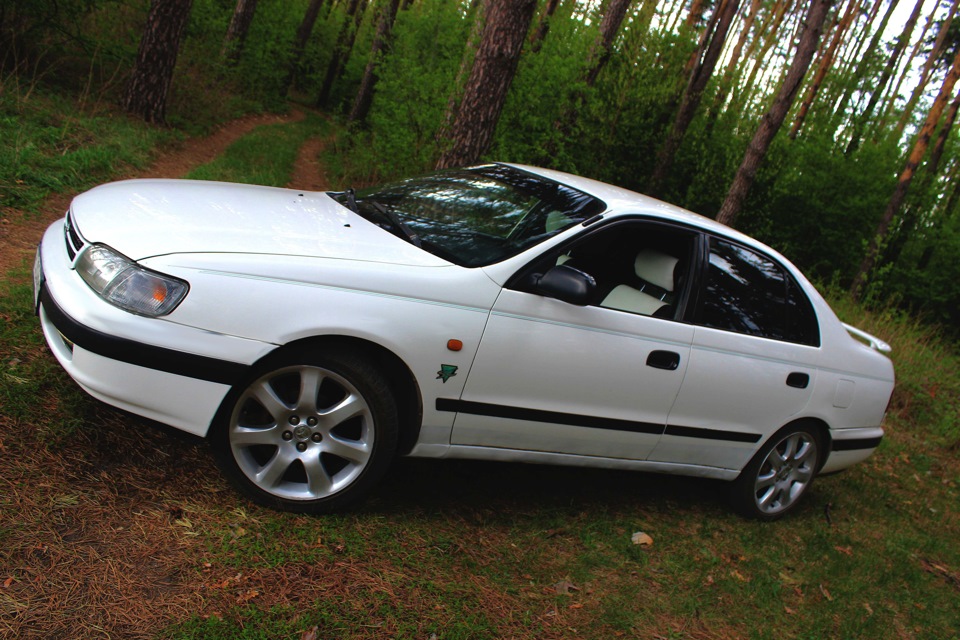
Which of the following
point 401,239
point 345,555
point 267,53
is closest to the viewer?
point 345,555

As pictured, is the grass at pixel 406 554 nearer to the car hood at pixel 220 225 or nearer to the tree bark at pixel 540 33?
the car hood at pixel 220 225

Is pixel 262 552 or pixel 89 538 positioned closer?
pixel 89 538

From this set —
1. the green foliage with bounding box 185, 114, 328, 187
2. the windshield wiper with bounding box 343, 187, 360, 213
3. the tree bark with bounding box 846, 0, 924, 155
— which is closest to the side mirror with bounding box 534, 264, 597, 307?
the windshield wiper with bounding box 343, 187, 360, 213

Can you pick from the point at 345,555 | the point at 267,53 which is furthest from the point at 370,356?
the point at 267,53

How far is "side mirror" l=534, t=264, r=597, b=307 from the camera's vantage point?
317 cm

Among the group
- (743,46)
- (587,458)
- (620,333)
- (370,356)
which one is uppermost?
(743,46)

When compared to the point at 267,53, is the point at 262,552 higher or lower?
lower

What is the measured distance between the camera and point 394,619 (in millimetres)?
2723

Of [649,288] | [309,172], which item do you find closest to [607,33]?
[309,172]

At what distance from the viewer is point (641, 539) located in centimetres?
405

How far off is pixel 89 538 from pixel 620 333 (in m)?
2.46

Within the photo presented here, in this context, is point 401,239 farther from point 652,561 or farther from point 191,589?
point 652,561

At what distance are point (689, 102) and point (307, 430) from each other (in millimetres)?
16318

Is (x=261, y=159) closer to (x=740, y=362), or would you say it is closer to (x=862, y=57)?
(x=740, y=362)
